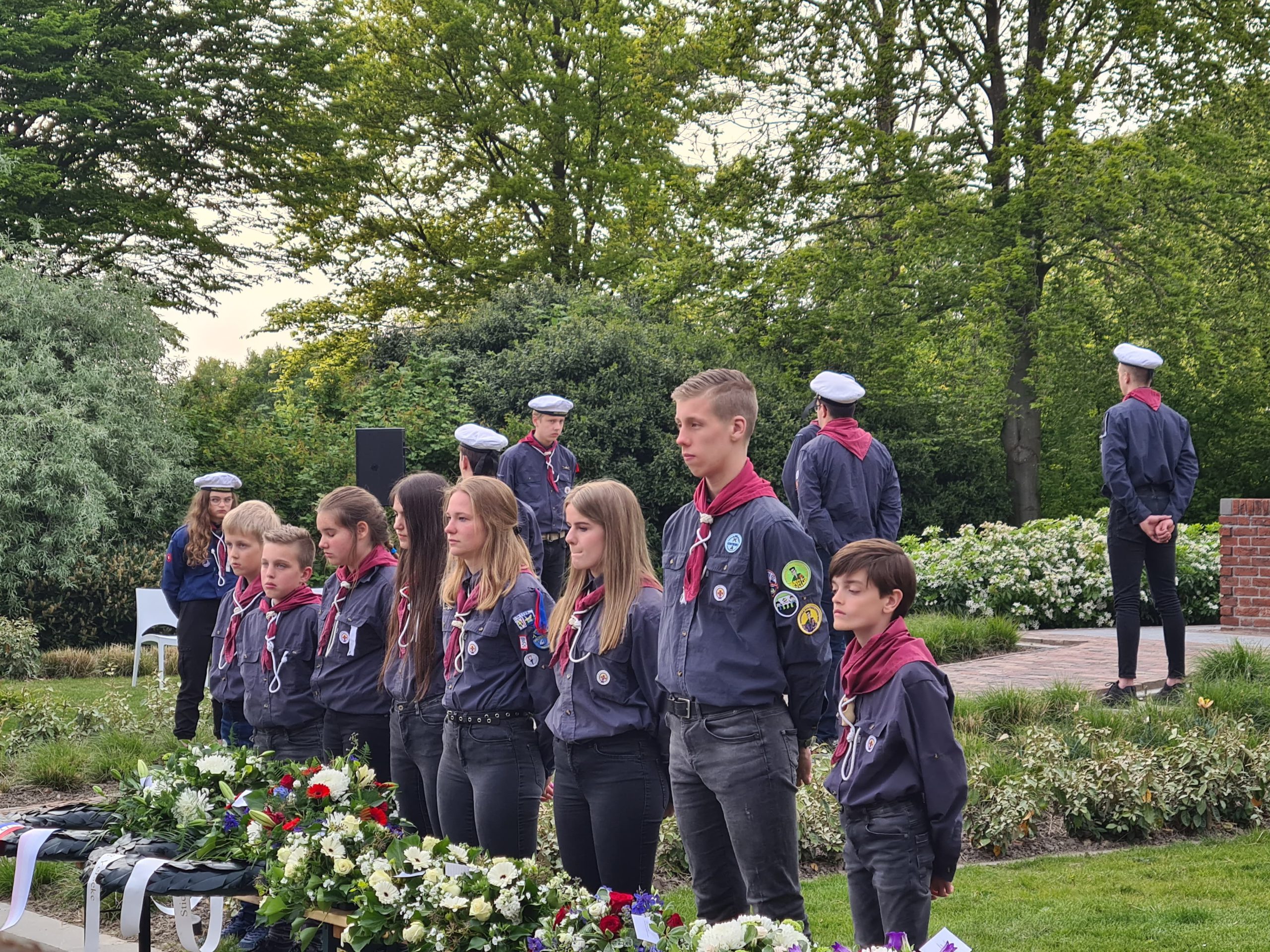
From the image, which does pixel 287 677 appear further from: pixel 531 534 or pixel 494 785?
pixel 531 534

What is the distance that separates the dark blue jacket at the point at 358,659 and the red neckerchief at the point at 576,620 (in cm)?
119

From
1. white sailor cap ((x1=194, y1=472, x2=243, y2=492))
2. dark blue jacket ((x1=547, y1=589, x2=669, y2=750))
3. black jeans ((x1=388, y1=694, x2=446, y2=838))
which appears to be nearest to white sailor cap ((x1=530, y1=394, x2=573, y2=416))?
white sailor cap ((x1=194, y1=472, x2=243, y2=492))

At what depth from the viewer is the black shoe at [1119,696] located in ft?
27.1

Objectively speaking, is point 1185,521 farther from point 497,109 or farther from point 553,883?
point 553,883

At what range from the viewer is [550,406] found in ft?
33.6

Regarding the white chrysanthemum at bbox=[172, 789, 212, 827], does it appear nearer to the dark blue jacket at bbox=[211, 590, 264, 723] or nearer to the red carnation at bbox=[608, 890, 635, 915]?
the dark blue jacket at bbox=[211, 590, 264, 723]

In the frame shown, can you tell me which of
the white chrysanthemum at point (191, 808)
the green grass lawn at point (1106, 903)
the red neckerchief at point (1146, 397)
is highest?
the red neckerchief at point (1146, 397)

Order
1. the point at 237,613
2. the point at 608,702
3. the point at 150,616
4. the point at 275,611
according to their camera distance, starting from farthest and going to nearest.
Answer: the point at 150,616 < the point at 237,613 < the point at 275,611 < the point at 608,702

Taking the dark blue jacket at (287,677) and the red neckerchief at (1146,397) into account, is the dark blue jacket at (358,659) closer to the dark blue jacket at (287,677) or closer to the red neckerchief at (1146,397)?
the dark blue jacket at (287,677)

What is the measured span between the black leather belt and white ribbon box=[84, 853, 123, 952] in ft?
4.32

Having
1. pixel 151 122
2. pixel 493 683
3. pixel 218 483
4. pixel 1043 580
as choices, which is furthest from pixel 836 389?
pixel 151 122

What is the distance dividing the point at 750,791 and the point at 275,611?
2.79 m

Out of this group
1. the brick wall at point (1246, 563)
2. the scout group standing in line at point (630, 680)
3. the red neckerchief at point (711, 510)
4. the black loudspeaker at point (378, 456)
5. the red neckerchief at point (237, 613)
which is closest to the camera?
the scout group standing in line at point (630, 680)

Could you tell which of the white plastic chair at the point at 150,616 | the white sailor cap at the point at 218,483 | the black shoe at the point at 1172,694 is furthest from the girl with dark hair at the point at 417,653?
the white plastic chair at the point at 150,616
